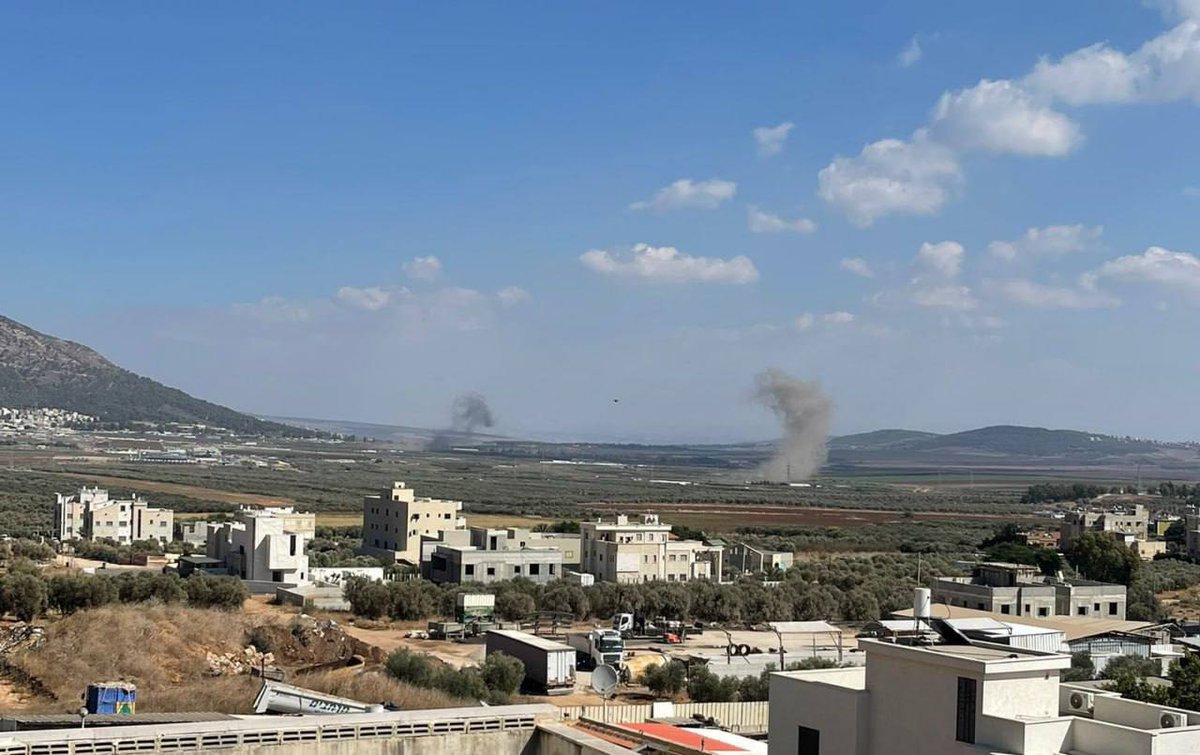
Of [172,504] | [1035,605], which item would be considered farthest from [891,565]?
[172,504]

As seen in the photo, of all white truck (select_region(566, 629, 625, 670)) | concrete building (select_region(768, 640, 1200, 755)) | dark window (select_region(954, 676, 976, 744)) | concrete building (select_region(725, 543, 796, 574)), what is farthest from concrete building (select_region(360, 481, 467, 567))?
dark window (select_region(954, 676, 976, 744))

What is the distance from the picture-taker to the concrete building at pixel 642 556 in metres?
50.9

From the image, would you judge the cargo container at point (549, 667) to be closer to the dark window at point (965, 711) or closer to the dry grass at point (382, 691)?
the dry grass at point (382, 691)

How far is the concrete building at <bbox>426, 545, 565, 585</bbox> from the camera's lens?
47.9 m

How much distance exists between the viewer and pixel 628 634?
38.3m

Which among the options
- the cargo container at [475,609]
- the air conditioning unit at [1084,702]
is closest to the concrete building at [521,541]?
the cargo container at [475,609]

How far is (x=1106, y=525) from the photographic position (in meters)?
Result: 75.3

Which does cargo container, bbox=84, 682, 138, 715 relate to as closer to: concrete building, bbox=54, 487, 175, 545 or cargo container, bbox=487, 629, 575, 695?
cargo container, bbox=487, 629, 575, 695

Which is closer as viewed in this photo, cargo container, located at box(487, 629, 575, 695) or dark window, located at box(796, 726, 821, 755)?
dark window, located at box(796, 726, 821, 755)

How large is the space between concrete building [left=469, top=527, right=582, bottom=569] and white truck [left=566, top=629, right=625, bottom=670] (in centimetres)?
1842

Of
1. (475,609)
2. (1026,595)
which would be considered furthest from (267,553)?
(1026,595)

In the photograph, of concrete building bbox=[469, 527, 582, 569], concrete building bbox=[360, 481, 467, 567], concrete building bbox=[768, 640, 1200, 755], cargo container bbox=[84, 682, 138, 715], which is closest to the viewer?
concrete building bbox=[768, 640, 1200, 755]

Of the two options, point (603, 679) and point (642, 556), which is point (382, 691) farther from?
point (642, 556)

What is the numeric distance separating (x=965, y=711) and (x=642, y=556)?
132 ft
